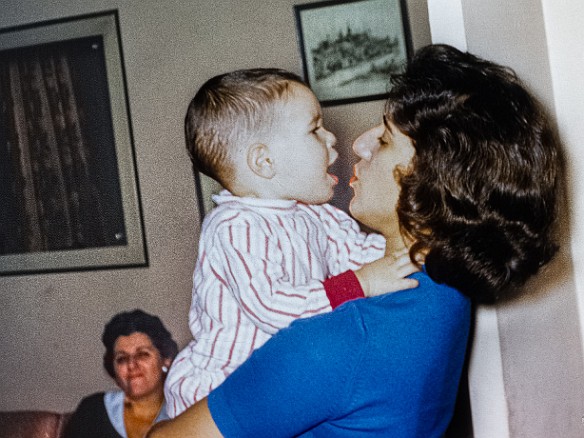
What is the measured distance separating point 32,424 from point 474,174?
886mm

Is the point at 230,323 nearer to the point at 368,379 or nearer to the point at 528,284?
the point at 368,379

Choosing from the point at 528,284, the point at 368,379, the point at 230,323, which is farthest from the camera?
the point at 528,284

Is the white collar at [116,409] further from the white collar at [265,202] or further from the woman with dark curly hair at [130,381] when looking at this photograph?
the white collar at [265,202]

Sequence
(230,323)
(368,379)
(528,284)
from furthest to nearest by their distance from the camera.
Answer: (528,284) → (230,323) → (368,379)

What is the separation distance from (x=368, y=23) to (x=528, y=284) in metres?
0.51

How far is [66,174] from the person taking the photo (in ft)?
3.66

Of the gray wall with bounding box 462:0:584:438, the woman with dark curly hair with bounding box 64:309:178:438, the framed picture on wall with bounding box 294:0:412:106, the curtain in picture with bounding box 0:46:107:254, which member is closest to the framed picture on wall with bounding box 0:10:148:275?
the curtain in picture with bounding box 0:46:107:254

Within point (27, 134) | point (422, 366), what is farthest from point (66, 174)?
point (422, 366)

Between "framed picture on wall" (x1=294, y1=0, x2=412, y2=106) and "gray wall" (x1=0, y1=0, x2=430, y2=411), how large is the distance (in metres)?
0.02

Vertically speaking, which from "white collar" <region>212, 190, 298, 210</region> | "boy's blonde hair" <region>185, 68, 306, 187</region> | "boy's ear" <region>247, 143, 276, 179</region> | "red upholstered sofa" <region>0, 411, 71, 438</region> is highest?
"boy's blonde hair" <region>185, 68, 306, 187</region>

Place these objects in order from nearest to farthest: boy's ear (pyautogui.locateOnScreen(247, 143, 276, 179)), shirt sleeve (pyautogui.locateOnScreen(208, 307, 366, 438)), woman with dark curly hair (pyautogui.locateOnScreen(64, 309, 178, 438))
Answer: shirt sleeve (pyautogui.locateOnScreen(208, 307, 366, 438)) → boy's ear (pyautogui.locateOnScreen(247, 143, 276, 179)) → woman with dark curly hair (pyautogui.locateOnScreen(64, 309, 178, 438))

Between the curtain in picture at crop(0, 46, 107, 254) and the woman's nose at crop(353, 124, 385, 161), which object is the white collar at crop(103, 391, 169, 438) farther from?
the woman's nose at crop(353, 124, 385, 161)

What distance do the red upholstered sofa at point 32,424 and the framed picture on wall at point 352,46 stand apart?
737 mm

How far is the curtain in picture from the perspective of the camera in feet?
3.63
